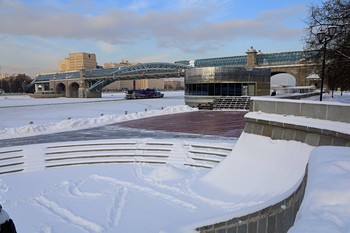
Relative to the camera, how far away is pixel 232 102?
32.3 meters

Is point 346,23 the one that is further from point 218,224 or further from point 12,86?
point 12,86

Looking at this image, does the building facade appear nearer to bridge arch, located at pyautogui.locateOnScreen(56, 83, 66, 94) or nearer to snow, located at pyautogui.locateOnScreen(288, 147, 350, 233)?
snow, located at pyautogui.locateOnScreen(288, 147, 350, 233)

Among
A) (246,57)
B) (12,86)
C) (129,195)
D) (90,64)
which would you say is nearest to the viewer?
(129,195)

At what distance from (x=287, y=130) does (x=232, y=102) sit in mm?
23238

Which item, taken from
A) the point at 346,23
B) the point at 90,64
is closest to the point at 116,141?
the point at 346,23

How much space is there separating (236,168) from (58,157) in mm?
8395

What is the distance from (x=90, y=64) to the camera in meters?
173

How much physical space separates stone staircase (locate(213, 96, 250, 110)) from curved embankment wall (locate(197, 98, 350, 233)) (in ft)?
66.4

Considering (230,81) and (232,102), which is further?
(230,81)

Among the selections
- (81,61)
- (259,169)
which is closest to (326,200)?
(259,169)

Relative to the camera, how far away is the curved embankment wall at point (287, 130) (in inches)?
209

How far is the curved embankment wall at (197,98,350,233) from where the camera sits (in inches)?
209

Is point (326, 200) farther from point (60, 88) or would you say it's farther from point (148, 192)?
point (60, 88)

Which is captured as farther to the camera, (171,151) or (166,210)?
(171,151)
